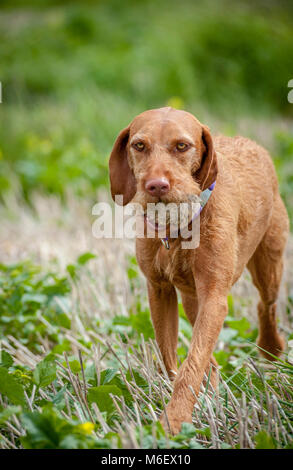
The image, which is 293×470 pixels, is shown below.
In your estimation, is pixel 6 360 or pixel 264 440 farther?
pixel 6 360

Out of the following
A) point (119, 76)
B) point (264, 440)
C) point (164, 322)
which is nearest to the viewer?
point (264, 440)

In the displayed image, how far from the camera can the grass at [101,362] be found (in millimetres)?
2463

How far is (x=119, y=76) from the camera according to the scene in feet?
41.2

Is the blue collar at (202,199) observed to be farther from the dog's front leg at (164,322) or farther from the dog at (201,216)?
the dog's front leg at (164,322)

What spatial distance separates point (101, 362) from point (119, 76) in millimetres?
9821

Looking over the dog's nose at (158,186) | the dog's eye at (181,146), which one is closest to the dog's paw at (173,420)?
the dog's nose at (158,186)

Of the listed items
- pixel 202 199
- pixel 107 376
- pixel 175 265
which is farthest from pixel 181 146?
pixel 107 376

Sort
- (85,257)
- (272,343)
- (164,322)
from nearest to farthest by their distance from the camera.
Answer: (164,322)
(272,343)
(85,257)

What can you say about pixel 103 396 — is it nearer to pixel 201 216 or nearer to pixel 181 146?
pixel 201 216

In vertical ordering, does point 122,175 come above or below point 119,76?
below

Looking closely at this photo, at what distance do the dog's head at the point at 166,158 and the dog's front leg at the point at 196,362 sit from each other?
0.56 meters

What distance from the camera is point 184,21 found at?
51.5 ft

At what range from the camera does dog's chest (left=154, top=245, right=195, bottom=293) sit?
3010 millimetres

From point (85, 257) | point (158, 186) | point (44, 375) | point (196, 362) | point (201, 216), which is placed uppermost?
point (158, 186)
